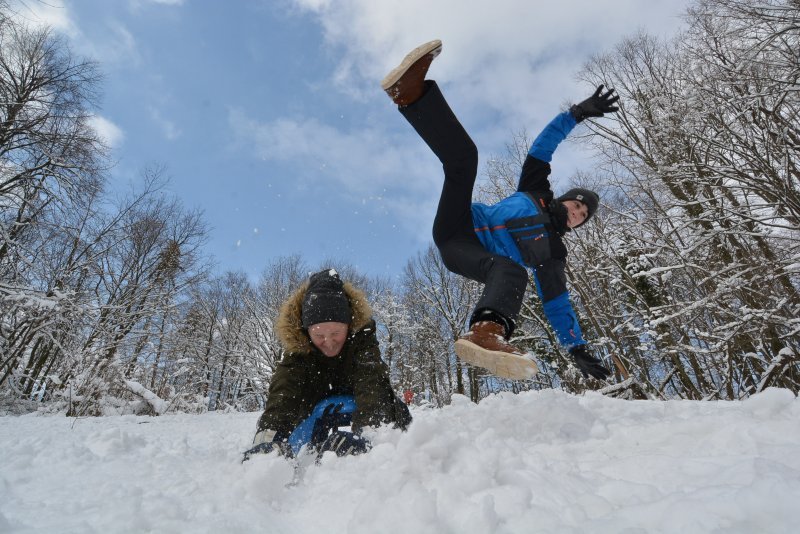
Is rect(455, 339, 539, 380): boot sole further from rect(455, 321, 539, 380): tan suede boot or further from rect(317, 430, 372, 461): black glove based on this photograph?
rect(317, 430, 372, 461): black glove

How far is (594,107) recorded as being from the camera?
2820 mm

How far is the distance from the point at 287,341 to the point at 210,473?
2.57ft

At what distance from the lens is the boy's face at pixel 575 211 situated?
2.81 metres

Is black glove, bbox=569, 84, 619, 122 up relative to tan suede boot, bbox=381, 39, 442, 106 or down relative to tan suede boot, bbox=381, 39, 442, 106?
up

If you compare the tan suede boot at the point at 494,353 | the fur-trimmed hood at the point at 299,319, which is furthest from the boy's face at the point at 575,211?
the fur-trimmed hood at the point at 299,319

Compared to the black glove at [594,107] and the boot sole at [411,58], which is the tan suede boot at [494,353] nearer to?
the boot sole at [411,58]

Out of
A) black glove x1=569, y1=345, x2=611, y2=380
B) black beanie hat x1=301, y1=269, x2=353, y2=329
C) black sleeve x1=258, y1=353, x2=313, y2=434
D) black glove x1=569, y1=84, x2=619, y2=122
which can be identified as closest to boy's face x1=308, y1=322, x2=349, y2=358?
black beanie hat x1=301, y1=269, x2=353, y2=329

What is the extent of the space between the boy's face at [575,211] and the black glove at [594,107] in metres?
0.60

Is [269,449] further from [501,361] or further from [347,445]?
[501,361]

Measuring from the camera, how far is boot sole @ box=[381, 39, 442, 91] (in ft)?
6.64

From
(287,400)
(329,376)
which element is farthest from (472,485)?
(329,376)

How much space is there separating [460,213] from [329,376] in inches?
50.8

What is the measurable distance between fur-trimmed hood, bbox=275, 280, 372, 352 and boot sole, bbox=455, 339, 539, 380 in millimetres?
608

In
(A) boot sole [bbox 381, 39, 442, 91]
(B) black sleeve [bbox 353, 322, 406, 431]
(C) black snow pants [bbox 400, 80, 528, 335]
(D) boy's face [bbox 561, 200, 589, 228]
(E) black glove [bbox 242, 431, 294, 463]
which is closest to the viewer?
(E) black glove [bbox 242, 431, 294, 463]
